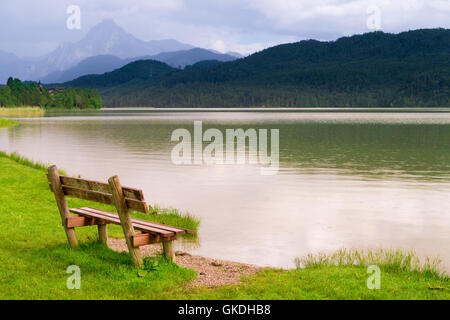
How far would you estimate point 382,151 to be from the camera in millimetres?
43250

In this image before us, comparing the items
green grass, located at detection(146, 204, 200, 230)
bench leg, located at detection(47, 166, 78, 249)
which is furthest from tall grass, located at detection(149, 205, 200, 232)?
bench leg, located at detection(47, 166, 78, 249)

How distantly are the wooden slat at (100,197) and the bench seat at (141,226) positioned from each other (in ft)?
2.26

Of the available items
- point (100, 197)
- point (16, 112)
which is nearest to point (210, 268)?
point (100, 197)

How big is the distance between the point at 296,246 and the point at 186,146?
1368 inches

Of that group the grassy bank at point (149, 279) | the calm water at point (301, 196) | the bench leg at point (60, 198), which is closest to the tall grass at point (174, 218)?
the calm water at point (301, 196)

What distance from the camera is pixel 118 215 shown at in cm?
1060

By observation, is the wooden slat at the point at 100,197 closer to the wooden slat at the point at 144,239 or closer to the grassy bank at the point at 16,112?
the wooden slat at the point at 144,239

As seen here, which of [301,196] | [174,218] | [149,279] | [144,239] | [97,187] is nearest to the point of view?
[149,279]

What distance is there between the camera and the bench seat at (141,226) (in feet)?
33.0

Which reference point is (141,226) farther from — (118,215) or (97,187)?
(97,187)

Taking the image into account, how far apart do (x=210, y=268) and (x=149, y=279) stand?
6.45 ft

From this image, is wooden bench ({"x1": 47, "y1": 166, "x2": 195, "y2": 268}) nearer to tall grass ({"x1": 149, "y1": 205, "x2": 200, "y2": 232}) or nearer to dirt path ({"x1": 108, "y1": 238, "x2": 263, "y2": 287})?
dirt path ({"x1": 108, "y1": 238, "x2": 263, "y2": 287})
